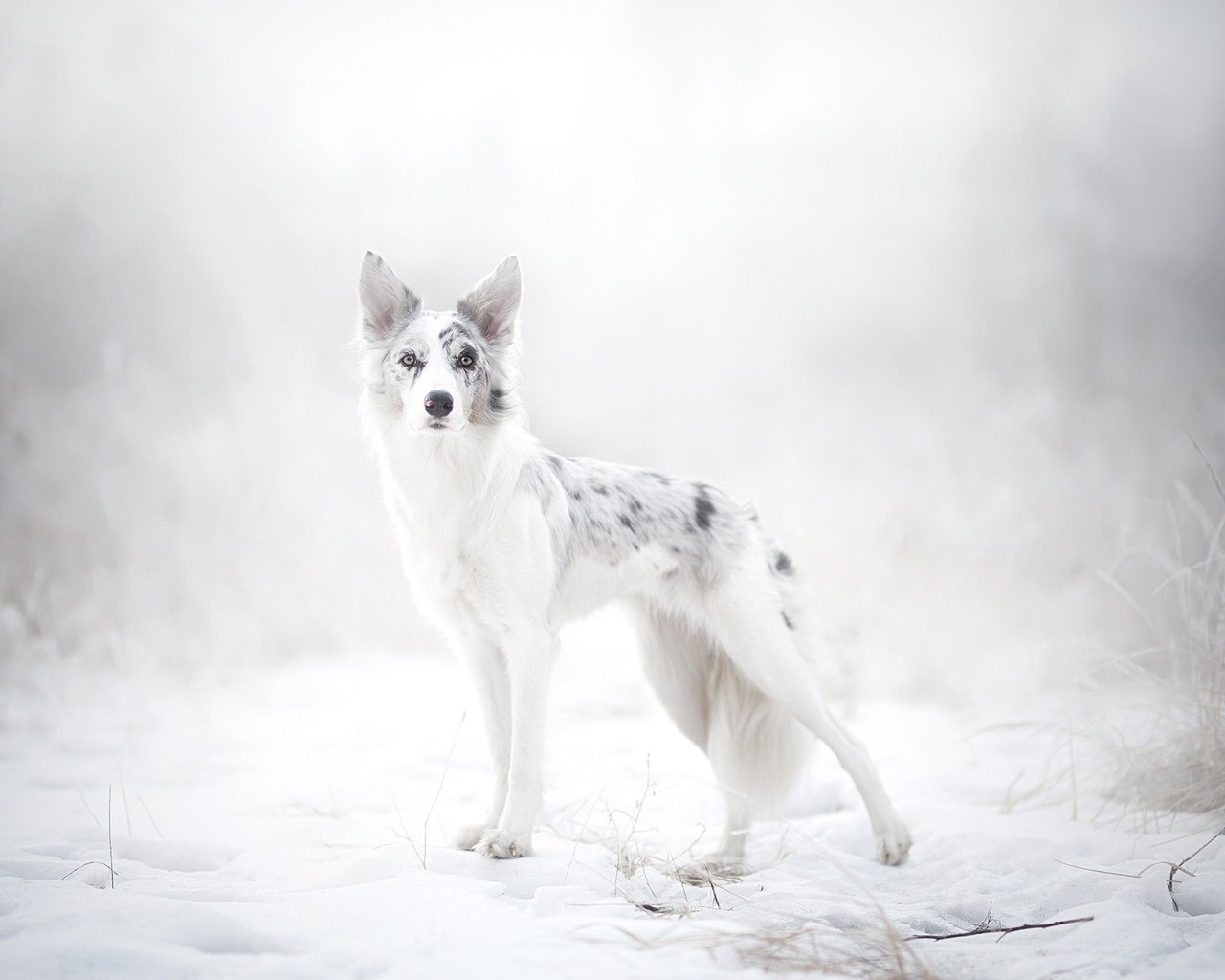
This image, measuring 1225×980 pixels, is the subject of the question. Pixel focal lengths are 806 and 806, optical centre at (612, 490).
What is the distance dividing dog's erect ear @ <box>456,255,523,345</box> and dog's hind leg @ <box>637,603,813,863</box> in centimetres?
126

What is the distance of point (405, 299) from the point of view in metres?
2.89

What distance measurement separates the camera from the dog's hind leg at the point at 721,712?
130 inches

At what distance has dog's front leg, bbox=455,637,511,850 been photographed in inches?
113

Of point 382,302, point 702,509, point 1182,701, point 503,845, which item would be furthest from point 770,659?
point 382,302

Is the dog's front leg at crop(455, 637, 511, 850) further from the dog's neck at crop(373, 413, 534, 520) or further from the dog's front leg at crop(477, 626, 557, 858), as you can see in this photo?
the dog's neck at crop(373, 413, 534, 520)

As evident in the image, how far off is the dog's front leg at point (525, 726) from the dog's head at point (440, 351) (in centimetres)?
76

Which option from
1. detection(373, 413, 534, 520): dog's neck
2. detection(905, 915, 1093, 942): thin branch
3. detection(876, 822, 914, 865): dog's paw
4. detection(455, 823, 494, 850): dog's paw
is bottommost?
detection(876, 822, 914, 865): dog's paw

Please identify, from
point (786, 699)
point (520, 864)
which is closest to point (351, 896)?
point (520, 864)

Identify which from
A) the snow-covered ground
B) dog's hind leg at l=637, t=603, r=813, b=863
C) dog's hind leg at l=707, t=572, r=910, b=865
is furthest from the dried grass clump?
dog's hind leg at l=637, t=603, r=813, b=863

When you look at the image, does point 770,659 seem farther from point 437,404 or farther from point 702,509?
point 437,404

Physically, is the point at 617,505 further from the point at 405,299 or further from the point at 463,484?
the point at 405,299

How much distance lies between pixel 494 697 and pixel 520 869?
728mm

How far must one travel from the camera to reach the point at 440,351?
266 centimetres

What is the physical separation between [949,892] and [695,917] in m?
1.02
